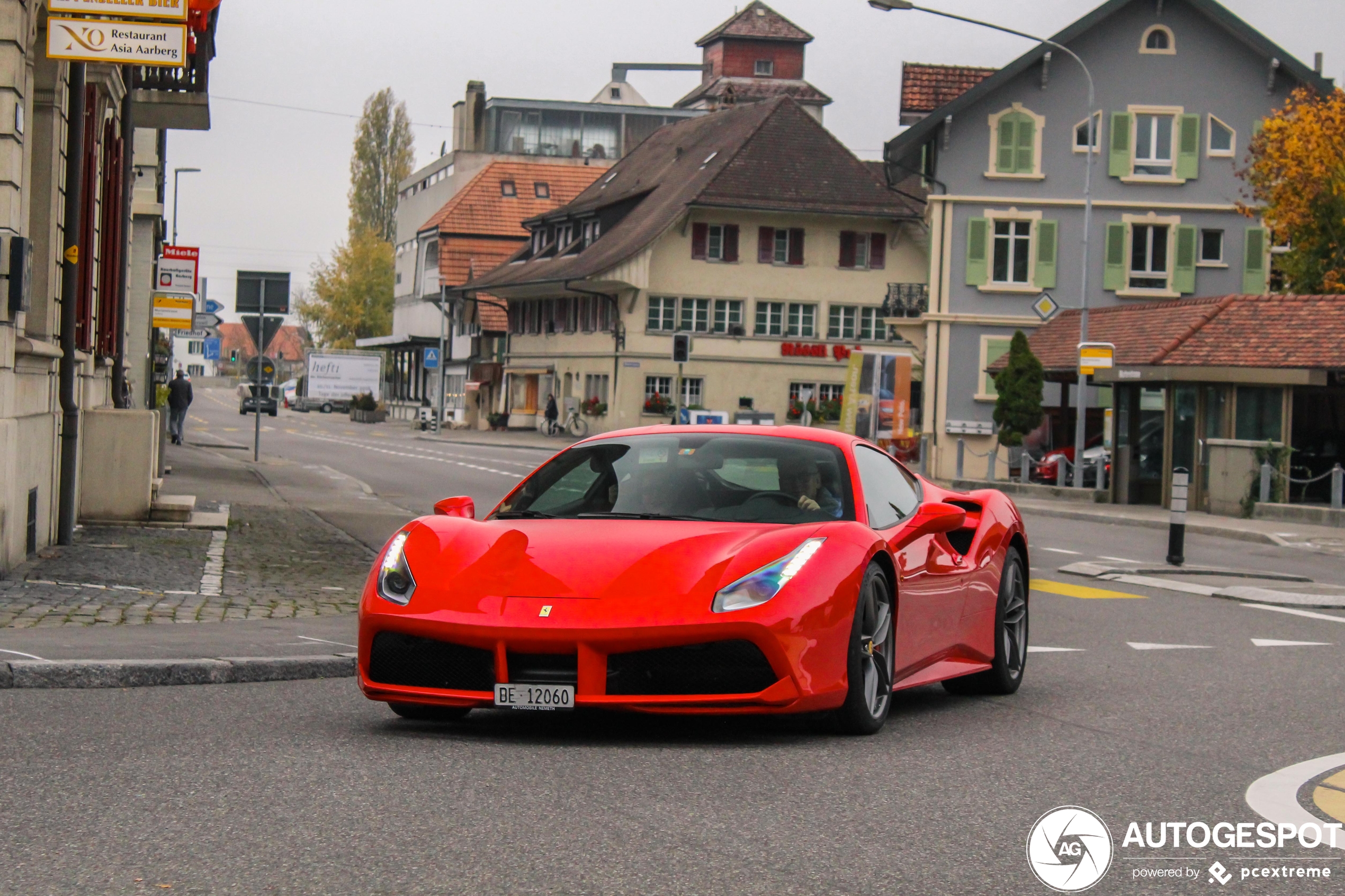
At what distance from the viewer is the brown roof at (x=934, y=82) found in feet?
180

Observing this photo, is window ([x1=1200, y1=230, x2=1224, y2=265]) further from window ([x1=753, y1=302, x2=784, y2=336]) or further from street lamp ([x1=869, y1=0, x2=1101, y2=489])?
window ([x1=753, y1=302, x2=784, y2=336])

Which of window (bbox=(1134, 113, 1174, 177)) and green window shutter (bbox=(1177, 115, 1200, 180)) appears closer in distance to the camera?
green window shutter (bbox=(1177, 115, 1200, 180))

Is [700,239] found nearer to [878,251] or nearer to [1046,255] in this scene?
[878,251]

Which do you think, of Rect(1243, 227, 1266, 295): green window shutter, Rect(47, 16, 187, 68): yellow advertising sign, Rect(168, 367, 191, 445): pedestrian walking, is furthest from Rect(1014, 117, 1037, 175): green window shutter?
Rect(47, 16, 187, 68): yellow advertising sign

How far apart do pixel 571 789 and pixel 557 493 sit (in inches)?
87.1

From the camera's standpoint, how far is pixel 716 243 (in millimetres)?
67062

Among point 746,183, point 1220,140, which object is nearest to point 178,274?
point 1220,140

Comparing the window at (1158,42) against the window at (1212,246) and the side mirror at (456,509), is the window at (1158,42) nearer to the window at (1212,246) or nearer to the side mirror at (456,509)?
the window at (1212,246)

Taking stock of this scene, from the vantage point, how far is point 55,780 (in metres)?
5.80

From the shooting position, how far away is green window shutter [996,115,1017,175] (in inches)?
1891

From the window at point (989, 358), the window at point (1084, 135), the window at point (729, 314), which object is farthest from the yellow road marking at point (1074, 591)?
the window at point (729, 314)

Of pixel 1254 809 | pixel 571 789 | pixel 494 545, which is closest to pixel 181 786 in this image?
pixel 571 789

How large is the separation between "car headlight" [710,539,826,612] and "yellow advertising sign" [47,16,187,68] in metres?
8.51

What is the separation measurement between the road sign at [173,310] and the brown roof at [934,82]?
2986 centimetres
